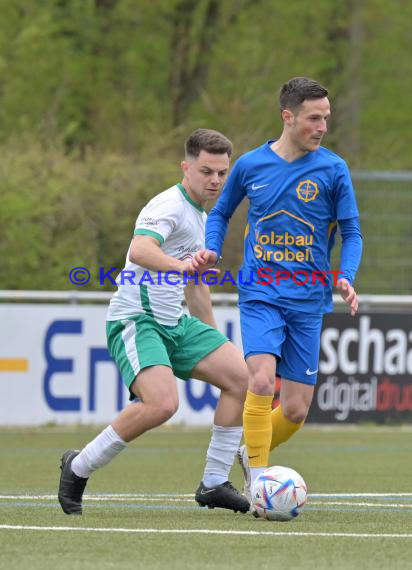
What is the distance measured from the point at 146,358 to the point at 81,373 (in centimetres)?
798

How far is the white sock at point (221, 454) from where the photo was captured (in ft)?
26.9

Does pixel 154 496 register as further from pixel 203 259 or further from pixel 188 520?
pixel 203 259

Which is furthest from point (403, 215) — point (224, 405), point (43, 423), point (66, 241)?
point (224, 405)

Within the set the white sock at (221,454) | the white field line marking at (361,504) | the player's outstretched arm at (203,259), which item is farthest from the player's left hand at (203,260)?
the white field line marking at (361,504)

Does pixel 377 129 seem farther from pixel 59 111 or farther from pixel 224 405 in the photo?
pixel 224 405

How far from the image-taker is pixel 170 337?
8.09 metres

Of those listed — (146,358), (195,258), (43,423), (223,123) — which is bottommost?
(43,423)

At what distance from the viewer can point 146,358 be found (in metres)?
7.83

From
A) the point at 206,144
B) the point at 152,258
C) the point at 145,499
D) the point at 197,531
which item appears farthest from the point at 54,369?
the point at 197,531

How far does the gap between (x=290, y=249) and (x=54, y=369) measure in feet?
26.4

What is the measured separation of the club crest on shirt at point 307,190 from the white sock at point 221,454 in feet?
4.26

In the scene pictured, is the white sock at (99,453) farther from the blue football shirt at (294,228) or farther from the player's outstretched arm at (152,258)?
the blue football shirt at (294,228)

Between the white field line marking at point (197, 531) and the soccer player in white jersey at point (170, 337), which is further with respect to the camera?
the soccer player in white jersey at point (170, 337)

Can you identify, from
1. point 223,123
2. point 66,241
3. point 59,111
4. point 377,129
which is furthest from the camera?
point 377,129
